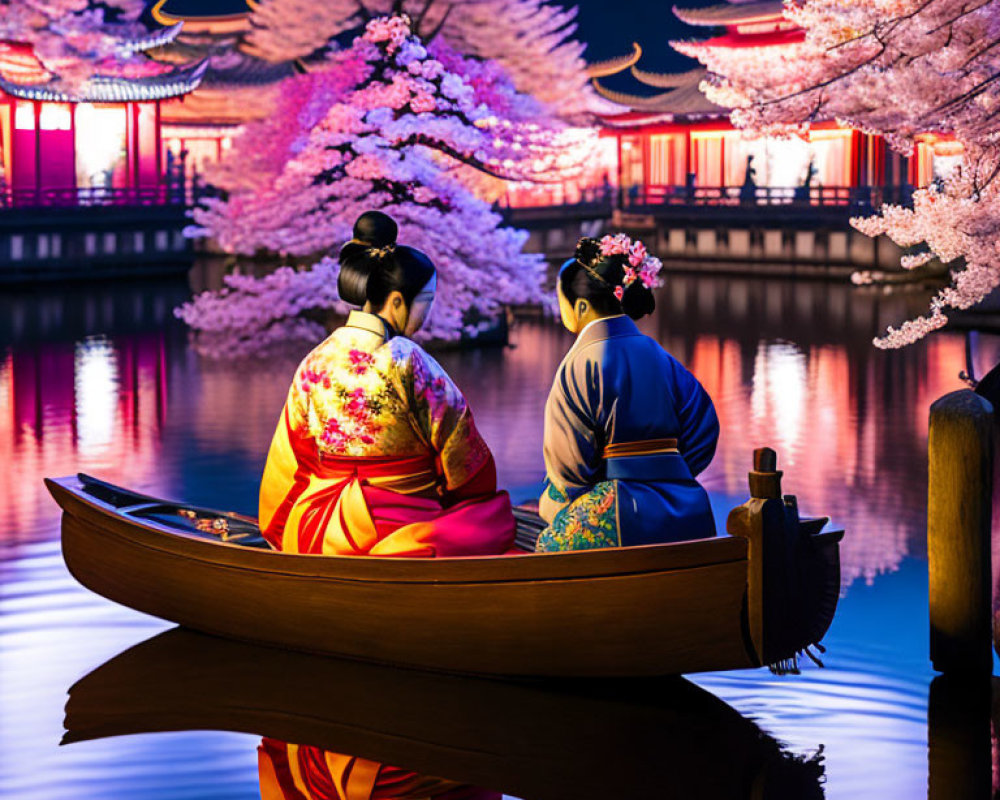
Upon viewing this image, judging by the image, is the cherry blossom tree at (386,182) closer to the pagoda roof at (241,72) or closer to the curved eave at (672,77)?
the pagoda roof at (241,72)

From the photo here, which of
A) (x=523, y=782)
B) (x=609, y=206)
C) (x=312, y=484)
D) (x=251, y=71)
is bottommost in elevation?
(x=523, y=782)

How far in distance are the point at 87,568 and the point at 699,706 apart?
2.83 m

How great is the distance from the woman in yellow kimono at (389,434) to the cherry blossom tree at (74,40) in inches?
1084

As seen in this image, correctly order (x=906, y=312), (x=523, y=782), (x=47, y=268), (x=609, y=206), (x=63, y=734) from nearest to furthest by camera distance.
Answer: (x=523, y=782)
(x=63, y=734)
(x=906, y=312)
(x=47, y=268)
(x=609, y=206)

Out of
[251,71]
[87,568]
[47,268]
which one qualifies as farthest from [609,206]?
[87,568]

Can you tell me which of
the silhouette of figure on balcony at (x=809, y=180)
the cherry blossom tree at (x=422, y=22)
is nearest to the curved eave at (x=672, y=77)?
the silhouette of figure on balcony at (x=809, y=180)

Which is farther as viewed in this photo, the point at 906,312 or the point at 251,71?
the point at 251,71

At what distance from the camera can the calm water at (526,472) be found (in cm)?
532

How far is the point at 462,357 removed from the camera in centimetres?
1795

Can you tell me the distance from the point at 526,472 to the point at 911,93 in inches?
138

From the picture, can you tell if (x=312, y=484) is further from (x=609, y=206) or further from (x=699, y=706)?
(x=609, y=206)

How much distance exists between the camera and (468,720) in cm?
560

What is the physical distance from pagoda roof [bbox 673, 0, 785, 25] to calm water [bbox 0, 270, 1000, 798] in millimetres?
16609

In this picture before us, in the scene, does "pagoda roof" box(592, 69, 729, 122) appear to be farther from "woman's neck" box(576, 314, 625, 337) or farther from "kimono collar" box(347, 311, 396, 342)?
"kimono collar" box(347, 311, 396, 342)
